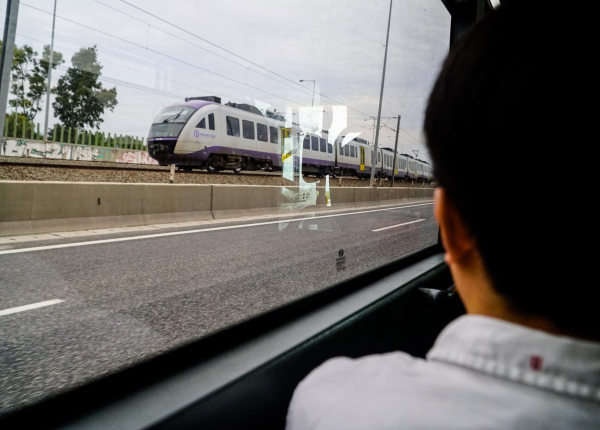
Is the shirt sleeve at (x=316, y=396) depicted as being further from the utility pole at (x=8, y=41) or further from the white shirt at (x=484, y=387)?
the utility pole at (x=8, y=41)

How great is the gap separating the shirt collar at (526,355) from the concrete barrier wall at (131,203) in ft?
5.30

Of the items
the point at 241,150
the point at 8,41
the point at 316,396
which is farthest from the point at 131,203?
the point at 316,396

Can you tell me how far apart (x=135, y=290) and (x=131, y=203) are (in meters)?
3.72

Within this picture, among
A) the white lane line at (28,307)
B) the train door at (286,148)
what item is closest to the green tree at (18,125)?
the white lane line at (28,307)

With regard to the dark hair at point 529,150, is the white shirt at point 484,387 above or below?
below

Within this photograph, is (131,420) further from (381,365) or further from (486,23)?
(486,23)

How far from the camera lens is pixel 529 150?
1.78 feet

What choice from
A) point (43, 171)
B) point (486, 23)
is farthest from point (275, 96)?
point (486, 23)

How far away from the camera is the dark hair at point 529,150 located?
54cm

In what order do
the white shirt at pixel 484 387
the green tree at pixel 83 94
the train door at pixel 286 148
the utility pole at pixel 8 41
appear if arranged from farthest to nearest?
the train door at pixel 286 148
the green tree at pixel 83 94
the utility pole at pixel 8 41
the white shirt at pixel 484 387

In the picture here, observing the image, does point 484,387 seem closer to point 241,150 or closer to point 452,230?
point 452,230

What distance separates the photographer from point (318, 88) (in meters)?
3.48

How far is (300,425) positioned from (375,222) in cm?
558

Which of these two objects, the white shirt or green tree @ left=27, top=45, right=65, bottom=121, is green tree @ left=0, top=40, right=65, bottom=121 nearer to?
green tree @ left=27, top=45, right=65, bottom=121
